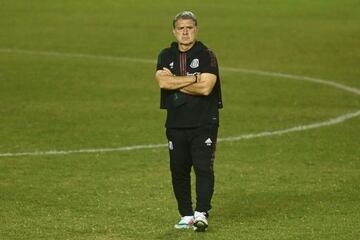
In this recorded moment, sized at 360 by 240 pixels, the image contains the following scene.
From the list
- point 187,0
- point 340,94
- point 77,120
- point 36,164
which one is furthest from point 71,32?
point 36,164

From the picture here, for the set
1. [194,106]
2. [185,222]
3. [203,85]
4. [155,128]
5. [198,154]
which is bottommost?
[155,128]

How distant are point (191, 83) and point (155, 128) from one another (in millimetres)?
8156

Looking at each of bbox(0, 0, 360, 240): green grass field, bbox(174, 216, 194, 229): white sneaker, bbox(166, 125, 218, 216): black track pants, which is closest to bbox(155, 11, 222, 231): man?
bbox(166, 125, 218, 216): black track pants

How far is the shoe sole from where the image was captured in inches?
497

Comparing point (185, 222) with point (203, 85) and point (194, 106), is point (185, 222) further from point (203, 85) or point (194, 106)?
point (203, 85)

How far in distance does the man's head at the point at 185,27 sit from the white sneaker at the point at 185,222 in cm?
180

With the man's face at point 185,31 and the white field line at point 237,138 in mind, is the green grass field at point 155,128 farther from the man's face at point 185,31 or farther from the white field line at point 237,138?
the man's face at point 185,31

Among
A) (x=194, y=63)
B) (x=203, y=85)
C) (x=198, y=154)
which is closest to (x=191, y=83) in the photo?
(x=203, y=85)

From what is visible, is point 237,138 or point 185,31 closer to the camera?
point 185,31

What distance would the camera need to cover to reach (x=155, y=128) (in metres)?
20.7

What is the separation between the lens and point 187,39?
41.2 ft

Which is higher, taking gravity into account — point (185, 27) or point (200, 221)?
A: point (185, 27)

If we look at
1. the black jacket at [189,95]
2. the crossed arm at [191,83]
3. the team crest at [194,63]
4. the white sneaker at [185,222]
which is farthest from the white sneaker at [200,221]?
the team crest at [194,63]

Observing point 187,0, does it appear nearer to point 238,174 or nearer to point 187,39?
point 238,174
